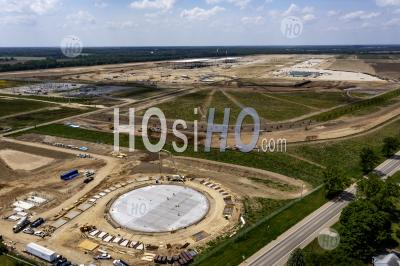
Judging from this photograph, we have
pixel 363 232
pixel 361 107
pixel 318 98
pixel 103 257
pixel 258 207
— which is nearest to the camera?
pixel 363 232

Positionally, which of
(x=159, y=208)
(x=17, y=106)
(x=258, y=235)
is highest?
(x=17, y=106)

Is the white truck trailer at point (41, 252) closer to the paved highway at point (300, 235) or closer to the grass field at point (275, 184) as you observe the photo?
the paved highway at point (300, 235)

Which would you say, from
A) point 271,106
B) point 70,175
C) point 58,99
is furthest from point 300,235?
point 58,99

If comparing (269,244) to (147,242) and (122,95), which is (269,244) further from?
(122,95)

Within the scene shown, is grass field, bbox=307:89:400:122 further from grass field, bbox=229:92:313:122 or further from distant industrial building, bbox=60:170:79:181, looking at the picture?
distant industrial building, bbox=60:170:79:181

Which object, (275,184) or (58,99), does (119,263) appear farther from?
(58,99)

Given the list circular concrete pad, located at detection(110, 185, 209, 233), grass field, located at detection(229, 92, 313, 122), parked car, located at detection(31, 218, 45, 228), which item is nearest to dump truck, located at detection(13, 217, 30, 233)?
parked car, located at detection(31, 218, 45, 228)
